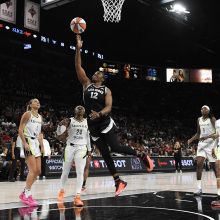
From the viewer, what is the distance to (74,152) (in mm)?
6984

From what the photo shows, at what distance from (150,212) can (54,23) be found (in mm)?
21835

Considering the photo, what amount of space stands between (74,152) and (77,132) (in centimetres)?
43

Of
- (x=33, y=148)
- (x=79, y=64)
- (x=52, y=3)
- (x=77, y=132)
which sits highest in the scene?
(x=52, y=3)

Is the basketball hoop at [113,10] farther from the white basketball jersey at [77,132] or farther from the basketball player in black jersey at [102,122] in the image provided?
the basketball player in black jersey at [102,122]

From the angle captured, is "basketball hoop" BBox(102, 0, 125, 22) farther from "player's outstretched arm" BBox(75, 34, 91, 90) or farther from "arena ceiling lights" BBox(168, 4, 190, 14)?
"player's outstretched arm" BBox(75, 34, 91, 90)

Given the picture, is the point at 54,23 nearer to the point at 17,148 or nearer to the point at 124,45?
the point at 124,45

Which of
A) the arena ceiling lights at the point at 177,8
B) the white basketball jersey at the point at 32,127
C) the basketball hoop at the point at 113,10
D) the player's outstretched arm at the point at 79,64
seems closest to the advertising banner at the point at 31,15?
the basketball hoop at the point at 113,10

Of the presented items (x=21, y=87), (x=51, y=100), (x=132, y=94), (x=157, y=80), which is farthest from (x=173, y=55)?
(x=21, y=87)

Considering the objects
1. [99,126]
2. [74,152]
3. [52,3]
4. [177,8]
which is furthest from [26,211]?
[177,8]

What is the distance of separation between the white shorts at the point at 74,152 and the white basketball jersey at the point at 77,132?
0.35 feet

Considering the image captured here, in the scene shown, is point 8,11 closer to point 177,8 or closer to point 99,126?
point 177,8

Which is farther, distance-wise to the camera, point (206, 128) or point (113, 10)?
point (113, 10)

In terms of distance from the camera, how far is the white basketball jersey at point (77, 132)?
7.05 meters

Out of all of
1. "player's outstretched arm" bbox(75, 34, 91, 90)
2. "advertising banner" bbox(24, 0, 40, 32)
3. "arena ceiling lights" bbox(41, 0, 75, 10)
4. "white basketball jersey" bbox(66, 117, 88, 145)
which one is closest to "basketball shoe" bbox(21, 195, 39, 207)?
"white basketball jersey" bbox(66, 117, 88, 145)
